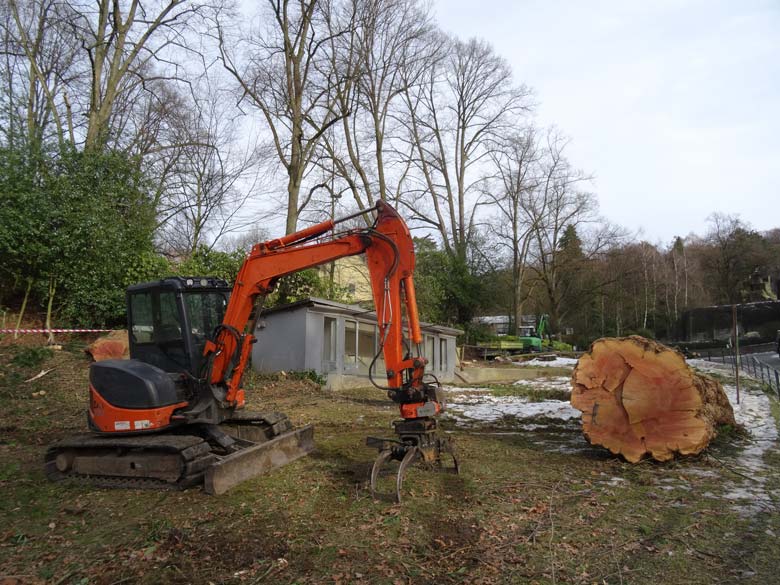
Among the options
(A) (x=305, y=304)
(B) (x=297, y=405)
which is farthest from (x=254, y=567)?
(A) (x=305, y=304)

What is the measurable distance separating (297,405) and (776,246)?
162ft

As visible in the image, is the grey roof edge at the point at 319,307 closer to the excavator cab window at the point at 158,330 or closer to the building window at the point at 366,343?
the building window at the point at 366,343

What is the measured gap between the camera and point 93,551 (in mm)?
4574

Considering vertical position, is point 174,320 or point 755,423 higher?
point 174,320

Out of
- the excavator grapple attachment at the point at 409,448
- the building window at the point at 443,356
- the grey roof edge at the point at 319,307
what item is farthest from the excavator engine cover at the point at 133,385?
the building window at the point at 443,356

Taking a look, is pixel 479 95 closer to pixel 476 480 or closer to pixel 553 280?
pixel 553 280

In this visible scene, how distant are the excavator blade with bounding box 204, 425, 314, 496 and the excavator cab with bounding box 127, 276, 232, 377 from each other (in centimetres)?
123

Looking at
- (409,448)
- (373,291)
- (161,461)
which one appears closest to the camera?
(409,448)

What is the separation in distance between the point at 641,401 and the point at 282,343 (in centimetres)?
1142

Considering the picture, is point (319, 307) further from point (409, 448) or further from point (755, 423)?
point (755, 423)

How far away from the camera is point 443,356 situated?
22156mm

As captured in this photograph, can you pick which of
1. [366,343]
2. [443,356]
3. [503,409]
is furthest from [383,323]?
[443,356]

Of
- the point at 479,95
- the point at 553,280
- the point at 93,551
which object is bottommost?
the point at 93,551

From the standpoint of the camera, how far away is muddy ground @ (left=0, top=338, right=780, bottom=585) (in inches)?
159
